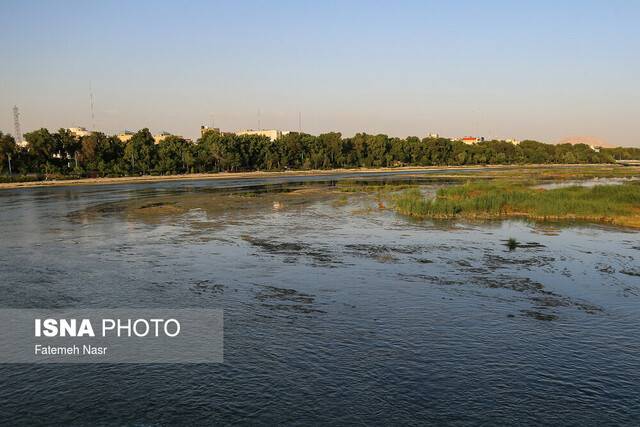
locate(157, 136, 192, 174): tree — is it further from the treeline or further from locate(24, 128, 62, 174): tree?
locate(24, 128, 62, 174): tree

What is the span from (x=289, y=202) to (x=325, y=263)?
33617 millimetres

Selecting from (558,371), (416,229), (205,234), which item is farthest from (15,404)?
(416,229)

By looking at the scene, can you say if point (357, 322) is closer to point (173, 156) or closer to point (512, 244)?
point (512, 244)

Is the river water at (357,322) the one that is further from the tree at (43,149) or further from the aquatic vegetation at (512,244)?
the tree at (43,149)

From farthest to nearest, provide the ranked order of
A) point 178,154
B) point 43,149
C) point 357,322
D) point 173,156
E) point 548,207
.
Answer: point 178,154
point 173,156
point 43,149
point 548,207
point 357,322

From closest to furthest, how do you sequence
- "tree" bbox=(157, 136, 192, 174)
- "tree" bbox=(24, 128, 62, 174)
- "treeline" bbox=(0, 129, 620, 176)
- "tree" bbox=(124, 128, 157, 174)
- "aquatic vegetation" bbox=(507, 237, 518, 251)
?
1. "aquatic vegetation" bbox=(507, 237, 518, 251)
2. "tree" bbox=(24, 128, 62, 174)
3. "treeline" bbox=(0, 129, 620, 176)
4. "tree" bbox=(124, 128, 157, 174)
5. "tree" bbox=(157, 136, 192, 174)

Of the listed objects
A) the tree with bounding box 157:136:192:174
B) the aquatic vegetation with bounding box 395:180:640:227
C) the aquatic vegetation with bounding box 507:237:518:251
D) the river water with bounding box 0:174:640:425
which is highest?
the tree with bounding box 157:136:192:174

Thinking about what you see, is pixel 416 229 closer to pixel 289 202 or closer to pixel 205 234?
pixel 205 234

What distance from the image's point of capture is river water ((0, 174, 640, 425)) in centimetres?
1130

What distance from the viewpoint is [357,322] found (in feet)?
54.6

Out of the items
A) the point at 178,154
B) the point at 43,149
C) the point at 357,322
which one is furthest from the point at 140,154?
the point at 357,322

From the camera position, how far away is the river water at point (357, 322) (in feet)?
37.1

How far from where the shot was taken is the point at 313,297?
1956 centimetres

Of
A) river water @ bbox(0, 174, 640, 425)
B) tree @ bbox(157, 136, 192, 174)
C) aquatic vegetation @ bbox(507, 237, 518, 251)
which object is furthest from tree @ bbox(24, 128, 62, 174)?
aquatic vegetation @ bbox(507, 237, 518, 251)
